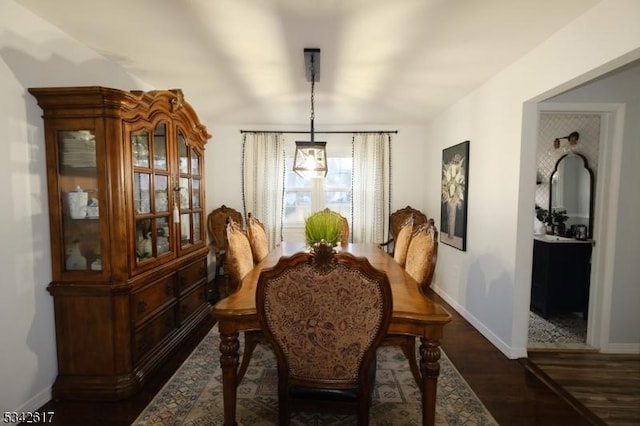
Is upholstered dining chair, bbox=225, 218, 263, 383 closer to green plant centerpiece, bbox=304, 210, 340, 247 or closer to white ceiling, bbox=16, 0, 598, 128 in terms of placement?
green plant centerpiece, bbox=304, 210, 340, 247

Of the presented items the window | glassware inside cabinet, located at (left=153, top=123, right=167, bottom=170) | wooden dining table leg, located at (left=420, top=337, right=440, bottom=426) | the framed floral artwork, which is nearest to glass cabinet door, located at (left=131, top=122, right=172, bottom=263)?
glassware inside cabinet, located at (left=153, top=123, right=167, bottom=170)

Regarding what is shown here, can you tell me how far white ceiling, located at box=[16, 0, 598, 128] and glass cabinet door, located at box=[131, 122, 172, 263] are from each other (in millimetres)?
665

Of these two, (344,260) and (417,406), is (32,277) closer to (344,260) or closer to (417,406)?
(344,260)

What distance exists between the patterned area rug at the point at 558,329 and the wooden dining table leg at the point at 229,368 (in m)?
2.63

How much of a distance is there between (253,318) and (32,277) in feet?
4.72

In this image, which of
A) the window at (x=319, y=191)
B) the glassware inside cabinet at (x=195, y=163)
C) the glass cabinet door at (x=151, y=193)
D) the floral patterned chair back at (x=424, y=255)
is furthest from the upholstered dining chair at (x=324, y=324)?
the window at (x=319, y=191)

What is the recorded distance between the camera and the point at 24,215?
5.85ft

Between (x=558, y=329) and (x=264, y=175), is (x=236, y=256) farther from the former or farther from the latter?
(x=558, y=329)

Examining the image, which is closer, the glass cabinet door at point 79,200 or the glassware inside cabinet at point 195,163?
the glass cabinet door at point 79,200

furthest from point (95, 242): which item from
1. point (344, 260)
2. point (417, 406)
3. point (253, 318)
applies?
point (417, 406)

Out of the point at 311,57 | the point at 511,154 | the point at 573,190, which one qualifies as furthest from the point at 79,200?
the point at 573,190

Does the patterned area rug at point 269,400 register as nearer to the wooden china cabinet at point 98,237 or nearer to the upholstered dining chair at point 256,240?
the wooden china cabinet at point 98,237

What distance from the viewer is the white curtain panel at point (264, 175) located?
464 centimetres

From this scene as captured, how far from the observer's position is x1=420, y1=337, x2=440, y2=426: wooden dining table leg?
1.49 metres
